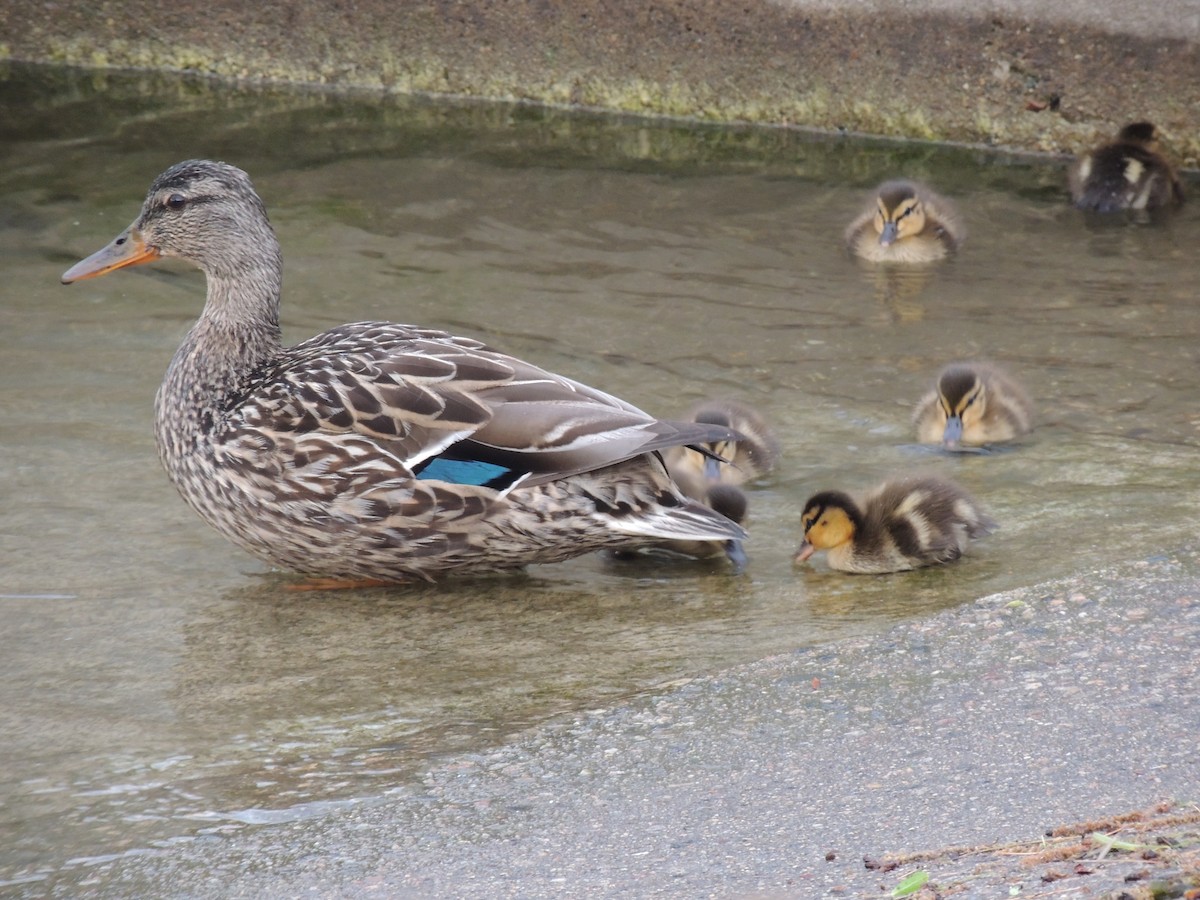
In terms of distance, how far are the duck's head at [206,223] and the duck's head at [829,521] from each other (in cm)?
160

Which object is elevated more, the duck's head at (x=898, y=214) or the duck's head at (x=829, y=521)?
the duck's head at (x=898, y=214)

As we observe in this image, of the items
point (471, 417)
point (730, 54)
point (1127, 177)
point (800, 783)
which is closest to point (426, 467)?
point (471, 417)

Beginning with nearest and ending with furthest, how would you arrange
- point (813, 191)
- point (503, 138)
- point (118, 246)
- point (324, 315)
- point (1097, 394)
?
point (118, 246) < point (1097, 394) < point (324, 315) < point (813, 191) < point (503, 138)

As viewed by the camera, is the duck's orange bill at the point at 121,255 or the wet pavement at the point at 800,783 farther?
the duck's orange bill at the point at 121,255

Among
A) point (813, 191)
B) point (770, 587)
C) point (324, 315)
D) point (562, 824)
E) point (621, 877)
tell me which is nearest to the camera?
point (621, 877)

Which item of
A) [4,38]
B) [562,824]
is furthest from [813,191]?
[562,824]

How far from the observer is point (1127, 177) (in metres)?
6.72

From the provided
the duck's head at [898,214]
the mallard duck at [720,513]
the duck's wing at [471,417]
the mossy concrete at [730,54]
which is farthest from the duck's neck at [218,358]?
the mossy concrete at [730,54]

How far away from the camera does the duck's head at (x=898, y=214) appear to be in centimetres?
631

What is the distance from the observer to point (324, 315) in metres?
5.76

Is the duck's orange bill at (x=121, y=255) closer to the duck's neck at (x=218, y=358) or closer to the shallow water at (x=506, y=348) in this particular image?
the duck's neck at (x=218, y=358)

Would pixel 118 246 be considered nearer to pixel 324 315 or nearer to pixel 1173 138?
pixel 324 315

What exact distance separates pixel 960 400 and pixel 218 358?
1.99 m

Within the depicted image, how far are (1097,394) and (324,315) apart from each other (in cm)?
252
